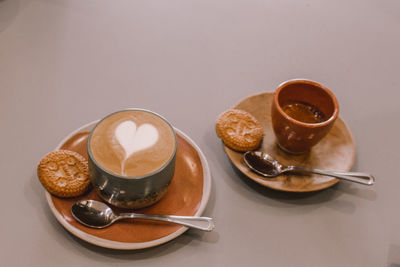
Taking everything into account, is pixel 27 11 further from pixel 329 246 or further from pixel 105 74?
pixel 329 246

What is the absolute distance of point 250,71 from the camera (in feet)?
4.04

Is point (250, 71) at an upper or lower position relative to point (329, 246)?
upper

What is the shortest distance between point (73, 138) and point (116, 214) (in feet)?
0.72

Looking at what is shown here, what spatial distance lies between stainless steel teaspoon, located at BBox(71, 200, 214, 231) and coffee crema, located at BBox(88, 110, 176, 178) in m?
0.10

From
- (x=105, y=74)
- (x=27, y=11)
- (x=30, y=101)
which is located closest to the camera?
(x=30, y=101)

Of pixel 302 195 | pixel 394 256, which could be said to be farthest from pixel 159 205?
pixel 394 256

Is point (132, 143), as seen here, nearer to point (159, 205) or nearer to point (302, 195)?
point (159, 205)

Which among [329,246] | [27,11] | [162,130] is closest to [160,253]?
[162,130]

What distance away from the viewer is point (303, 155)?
0.96 meters

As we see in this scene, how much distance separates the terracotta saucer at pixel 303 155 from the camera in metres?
0.89

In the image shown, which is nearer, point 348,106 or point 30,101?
point 30,101

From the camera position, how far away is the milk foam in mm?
770

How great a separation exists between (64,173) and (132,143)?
6.3 inches

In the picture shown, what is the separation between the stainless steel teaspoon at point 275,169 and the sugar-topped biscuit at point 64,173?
34 centimetres
